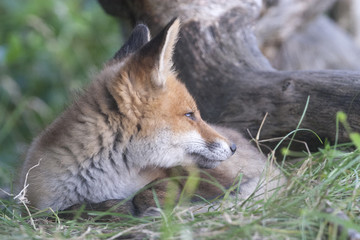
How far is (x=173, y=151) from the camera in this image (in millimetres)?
3312

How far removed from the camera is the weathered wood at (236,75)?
13.4 feet

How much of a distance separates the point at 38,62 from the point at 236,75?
482 centimetres

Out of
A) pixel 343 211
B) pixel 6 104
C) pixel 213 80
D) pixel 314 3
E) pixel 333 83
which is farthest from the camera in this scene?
pixel 6 104

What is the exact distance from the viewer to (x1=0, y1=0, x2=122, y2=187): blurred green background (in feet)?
27.0

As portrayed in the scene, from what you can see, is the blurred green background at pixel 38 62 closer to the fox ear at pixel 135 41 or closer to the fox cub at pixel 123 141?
the fox ear at pixel 135 41

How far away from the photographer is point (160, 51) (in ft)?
10.3

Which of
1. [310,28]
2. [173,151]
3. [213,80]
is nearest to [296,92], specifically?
[213,80]

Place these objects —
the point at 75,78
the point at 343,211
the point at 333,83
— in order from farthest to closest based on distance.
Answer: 1. the point at 75,78
2. the point at 333,83
3. the point at 343,211

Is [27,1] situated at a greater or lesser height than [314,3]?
greater

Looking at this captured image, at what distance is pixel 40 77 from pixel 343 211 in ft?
22.9

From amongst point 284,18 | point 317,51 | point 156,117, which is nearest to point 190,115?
point 156,117

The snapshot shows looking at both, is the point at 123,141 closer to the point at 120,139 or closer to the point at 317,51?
the point at 120,139

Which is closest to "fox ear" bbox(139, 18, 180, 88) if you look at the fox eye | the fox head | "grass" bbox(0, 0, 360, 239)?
the fox head

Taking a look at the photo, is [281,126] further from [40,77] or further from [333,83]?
[40,77]
